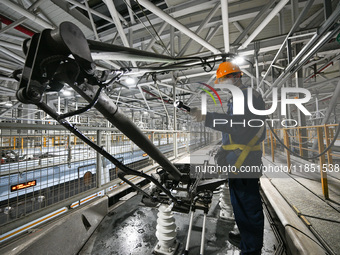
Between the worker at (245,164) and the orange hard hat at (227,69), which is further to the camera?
the orange hard hat at (227,69)

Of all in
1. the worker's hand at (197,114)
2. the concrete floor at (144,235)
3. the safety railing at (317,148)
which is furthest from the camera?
the safety railing at (317,148)

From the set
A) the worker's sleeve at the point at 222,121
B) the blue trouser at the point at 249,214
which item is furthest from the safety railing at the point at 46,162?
the blue trouser at the point at 249,214

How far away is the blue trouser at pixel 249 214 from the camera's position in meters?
1.78

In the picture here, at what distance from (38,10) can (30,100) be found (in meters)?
4.99

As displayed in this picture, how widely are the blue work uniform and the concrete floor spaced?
0.48m

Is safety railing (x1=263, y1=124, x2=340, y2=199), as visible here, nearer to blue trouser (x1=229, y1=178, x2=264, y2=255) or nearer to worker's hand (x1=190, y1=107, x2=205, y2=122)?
blue trouser (x1=229, y1=178, x2=264, y2=255)

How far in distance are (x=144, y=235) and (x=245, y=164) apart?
6.20 feet

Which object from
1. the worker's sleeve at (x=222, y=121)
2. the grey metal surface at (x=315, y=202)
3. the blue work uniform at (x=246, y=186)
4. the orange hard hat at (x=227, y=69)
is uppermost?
the orange hard hat at (x=227, y=69)

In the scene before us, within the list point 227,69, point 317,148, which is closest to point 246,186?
point 227,69

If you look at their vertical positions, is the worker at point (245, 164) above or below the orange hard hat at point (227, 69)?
below

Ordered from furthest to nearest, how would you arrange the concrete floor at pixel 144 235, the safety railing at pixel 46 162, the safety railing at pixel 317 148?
the safety railing at pixel 317 148 → the concrete floor at pixel 144 235 → the safety railing at pixel 46 162

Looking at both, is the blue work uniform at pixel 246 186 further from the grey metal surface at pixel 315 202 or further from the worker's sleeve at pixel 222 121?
the grey metal surface at pixel 315 202

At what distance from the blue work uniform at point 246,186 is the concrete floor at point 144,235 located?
48 centimetres

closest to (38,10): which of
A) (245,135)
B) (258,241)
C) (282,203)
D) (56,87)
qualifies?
(56,87)
